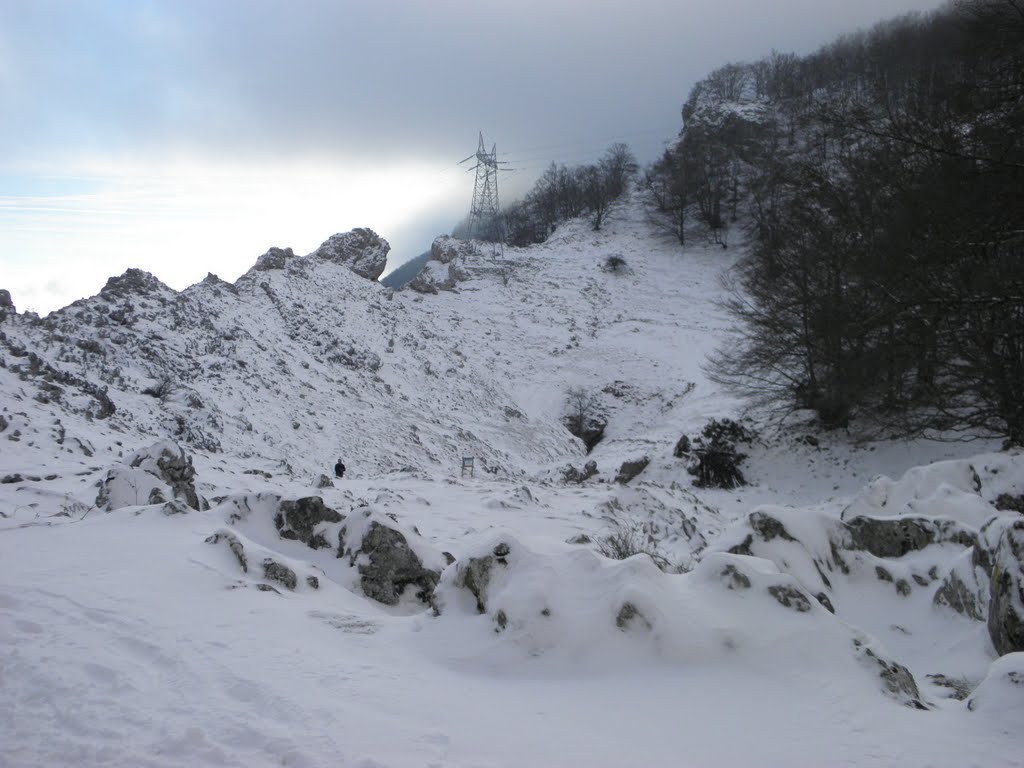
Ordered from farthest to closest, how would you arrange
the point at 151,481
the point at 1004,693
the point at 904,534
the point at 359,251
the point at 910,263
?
the point at 359,251, the point at 910,263, the point at 151,481, the point at 904,534, the point at 1004,693

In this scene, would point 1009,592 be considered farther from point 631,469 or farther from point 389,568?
point 631,469

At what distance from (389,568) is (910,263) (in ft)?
34.2

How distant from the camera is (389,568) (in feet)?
18.1

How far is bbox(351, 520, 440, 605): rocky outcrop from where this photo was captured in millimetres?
5438

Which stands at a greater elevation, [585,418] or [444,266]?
[444,266]

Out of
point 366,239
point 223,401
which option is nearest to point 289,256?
point 366,239

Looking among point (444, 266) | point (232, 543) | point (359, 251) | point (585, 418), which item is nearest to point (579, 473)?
point (585, 418)

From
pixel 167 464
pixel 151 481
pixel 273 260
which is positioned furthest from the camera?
pixel 273 260

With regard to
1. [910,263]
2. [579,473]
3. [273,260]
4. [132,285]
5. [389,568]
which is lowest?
[579,473]

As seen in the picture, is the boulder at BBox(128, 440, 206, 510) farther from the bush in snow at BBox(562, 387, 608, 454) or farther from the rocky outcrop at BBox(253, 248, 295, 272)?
the rocky outcrop at BBox(253, 248, 295, 272)

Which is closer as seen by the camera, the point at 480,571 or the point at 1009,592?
the point at 1009,592

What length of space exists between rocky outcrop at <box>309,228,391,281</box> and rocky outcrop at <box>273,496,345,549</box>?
32.0 m

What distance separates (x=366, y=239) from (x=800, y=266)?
29499 millimetres

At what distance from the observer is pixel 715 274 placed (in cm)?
4394
